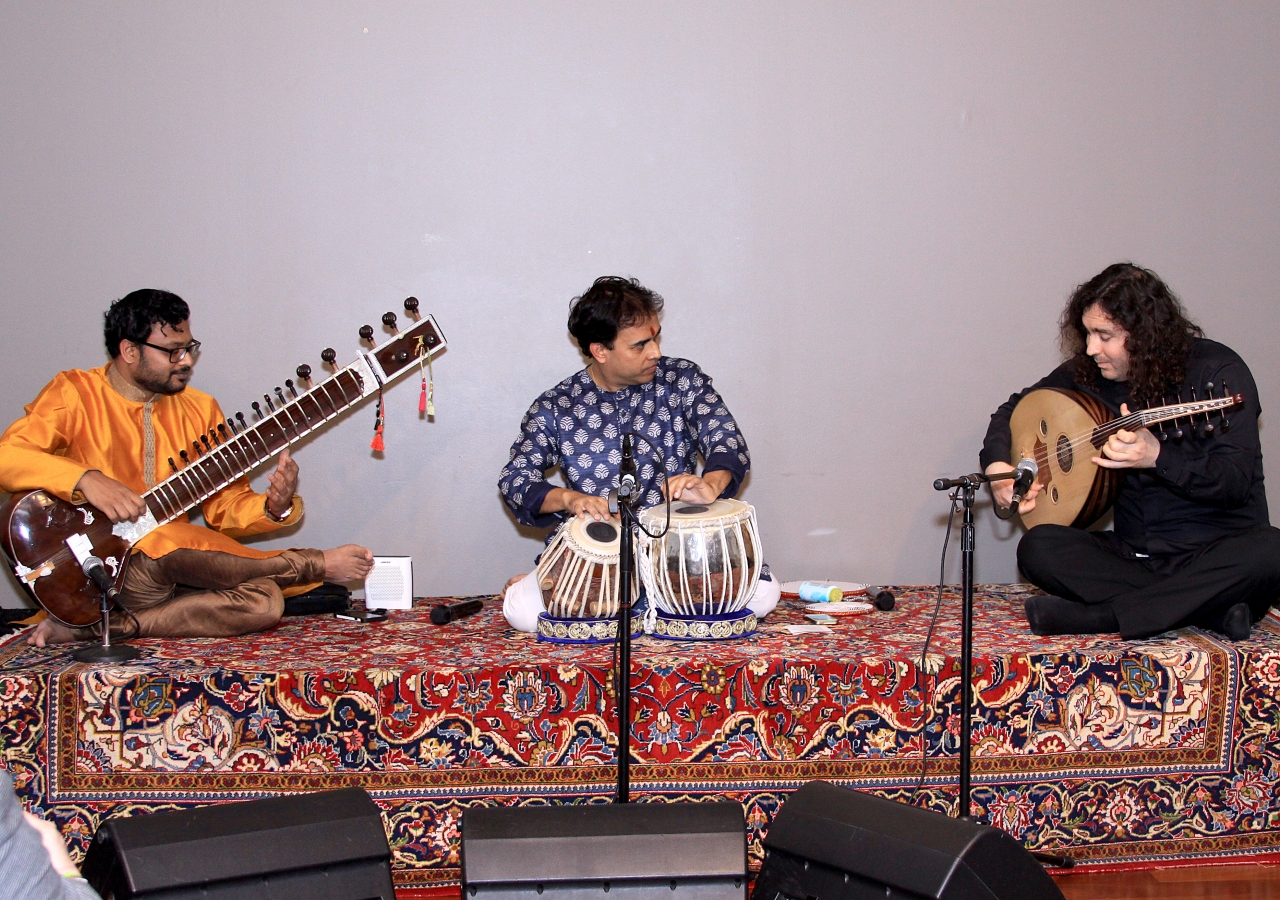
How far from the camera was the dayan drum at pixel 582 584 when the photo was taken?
323cm

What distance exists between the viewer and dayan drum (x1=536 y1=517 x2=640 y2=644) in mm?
3232

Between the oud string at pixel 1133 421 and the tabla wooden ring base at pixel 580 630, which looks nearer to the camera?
the oud string at pixel 1133 421

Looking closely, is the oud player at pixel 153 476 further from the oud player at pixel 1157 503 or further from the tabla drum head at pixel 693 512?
the oud player at pixel 1157 503

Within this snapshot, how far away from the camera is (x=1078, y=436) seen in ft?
11.0

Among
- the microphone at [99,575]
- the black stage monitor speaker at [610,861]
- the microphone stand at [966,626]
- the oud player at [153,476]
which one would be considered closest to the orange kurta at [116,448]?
the oud player at [153,476]

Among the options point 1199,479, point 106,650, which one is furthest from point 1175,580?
point 106,650

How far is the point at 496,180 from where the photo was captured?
13.9 feet

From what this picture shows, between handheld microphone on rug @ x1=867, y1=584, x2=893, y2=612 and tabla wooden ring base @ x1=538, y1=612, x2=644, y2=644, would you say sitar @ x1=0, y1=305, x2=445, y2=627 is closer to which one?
tabla wooden ring base @ x1=538, y1=612, x2=644, y2=644

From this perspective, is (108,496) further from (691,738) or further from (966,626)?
(966,626)

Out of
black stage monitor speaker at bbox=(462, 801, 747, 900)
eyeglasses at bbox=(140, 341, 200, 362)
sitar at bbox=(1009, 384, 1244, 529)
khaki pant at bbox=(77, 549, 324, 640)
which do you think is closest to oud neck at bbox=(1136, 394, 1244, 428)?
sitar at bbox=(1009, 384, 1244, 529)

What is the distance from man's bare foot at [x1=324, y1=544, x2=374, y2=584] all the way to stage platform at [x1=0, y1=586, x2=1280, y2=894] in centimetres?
80

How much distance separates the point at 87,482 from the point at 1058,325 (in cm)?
343

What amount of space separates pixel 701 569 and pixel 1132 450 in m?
1.20

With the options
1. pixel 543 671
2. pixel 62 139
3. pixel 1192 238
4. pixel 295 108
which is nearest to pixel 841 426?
pixel 1192 238
